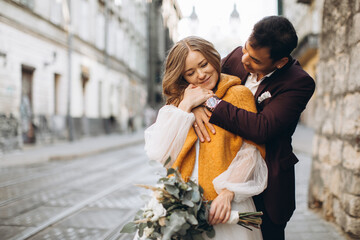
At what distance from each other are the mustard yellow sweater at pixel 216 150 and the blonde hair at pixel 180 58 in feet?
0.58

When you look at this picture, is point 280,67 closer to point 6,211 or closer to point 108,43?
point 6,211

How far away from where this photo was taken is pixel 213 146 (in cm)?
186

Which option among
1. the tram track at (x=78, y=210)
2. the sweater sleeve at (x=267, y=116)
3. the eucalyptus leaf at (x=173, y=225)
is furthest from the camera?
the tram track at (x=78, y=210)

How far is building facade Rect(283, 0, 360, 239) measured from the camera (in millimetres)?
3240

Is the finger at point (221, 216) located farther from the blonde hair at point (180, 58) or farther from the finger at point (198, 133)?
the blonde hair at point (180, 58)

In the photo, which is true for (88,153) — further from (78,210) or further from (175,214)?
(175,214)

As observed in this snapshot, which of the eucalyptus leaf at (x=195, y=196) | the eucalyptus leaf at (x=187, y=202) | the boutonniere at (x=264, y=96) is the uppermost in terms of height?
the boutonniere at (x=264, y=96)

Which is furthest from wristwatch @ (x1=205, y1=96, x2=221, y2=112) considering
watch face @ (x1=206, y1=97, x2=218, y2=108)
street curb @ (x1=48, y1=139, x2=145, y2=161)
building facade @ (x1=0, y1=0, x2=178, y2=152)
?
building facade @ (x1=0, y1=0, x2=178, y2=152)

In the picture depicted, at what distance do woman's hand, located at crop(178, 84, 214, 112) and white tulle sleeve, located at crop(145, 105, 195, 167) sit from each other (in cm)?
4

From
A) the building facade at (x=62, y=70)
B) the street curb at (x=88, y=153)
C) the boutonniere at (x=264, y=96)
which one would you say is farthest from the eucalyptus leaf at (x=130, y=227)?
the building facade at (x=62, y=70)

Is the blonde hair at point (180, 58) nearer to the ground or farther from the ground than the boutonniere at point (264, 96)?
farther from the ground

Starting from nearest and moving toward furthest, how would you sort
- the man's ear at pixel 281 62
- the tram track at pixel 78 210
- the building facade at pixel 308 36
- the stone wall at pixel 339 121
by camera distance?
the man's ear at pixel 281 62 → the stone wall at pixel 339 121 → the tram track at pixel 78 210 → the building facade at pixel 308 36

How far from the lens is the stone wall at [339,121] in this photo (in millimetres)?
3238

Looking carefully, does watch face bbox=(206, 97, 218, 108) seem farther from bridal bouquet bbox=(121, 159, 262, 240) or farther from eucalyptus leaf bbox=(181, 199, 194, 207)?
eucalyptus leaf bbox=(181, 199, 194, 207)
